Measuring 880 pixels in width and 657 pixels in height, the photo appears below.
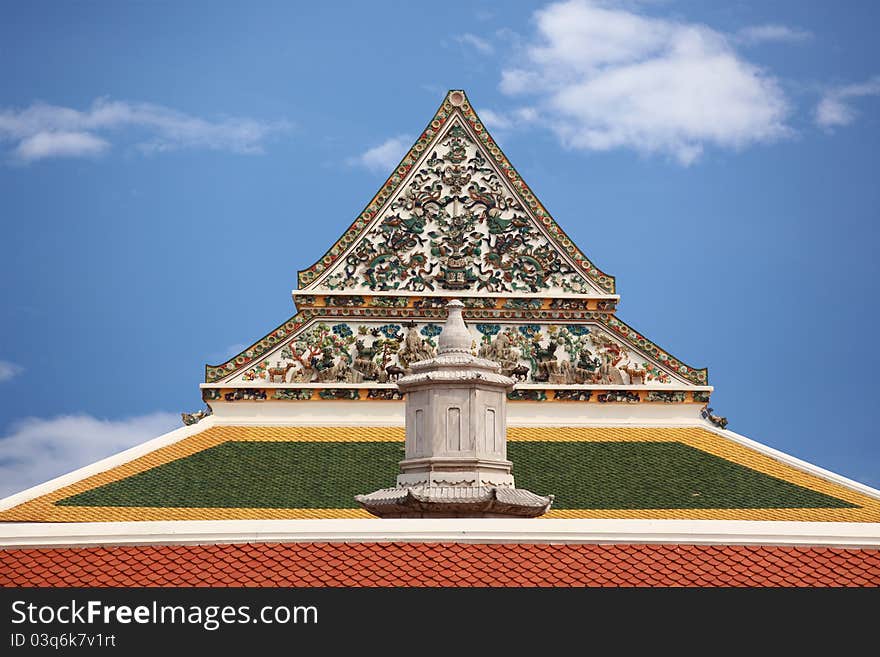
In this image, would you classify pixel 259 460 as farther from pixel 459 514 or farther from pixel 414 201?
pixel 459 514

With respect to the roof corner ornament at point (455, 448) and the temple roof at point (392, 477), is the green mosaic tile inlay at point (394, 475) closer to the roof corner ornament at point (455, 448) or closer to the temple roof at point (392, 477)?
the temple roof at point (392, 477)

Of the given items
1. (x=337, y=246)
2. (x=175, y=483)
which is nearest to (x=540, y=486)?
(x=175, y=483)

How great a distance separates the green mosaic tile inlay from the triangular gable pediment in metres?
2.76

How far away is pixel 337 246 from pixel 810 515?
8183mm

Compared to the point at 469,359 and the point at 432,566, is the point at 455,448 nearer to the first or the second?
the point at 469,359

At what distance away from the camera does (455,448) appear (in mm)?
11234

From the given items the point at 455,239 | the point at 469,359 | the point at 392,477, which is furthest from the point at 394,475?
the point at 469,359

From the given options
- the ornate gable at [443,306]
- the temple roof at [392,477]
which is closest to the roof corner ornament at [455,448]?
the temple roof at [392,477]

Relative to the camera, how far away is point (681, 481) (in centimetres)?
1730

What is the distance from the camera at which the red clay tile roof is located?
9305 millimetres

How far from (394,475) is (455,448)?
5.92 m

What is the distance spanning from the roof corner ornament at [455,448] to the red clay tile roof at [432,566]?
96 centimetres

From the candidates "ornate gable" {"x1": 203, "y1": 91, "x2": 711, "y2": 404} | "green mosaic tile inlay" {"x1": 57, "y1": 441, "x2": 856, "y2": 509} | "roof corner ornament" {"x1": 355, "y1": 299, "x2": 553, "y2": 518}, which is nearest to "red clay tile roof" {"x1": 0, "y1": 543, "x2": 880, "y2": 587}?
"roof corner ornament" {"x1": 355, "y1": 299, "x2": 553, "y2": 518}

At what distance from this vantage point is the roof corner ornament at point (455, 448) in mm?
10688
